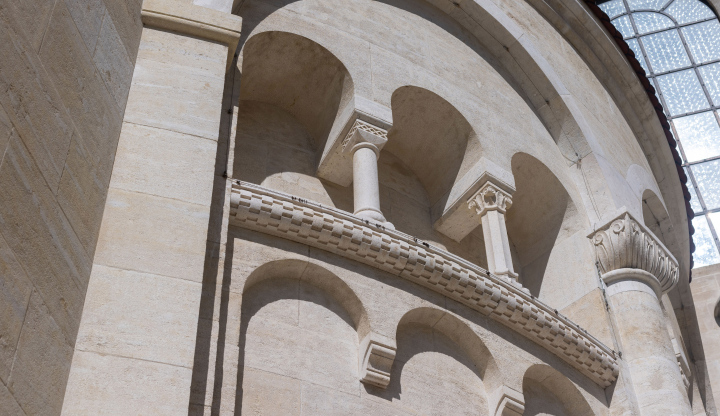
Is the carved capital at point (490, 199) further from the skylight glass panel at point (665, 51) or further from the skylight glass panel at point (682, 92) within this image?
the skylight glass panel at point (665, 51)

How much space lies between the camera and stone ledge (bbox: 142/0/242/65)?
661 centimetres

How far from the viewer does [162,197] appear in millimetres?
5582

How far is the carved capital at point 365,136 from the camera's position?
27.3ft

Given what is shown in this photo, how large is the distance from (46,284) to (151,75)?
7.64 feet

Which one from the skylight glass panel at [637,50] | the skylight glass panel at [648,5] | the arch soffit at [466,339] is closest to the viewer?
the arch soffit at [466,339]

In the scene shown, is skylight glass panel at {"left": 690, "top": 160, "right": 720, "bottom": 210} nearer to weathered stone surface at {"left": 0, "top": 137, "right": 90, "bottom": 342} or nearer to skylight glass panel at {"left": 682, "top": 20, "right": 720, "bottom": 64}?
skylight glass panel at {"left": 682, "top": 20, "right": 720, "bottom": 64}

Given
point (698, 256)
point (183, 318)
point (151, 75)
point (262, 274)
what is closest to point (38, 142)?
point (183, 318)

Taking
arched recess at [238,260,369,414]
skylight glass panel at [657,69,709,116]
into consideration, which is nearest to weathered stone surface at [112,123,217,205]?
arched recess at [238,260,369,414]

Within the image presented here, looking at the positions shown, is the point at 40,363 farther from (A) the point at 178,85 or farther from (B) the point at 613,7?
(B) the point at 613,7

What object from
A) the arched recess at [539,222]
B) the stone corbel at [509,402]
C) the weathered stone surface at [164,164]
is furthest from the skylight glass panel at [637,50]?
the weathered stone surface at [164,164]

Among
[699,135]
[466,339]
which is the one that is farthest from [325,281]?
[699,135]

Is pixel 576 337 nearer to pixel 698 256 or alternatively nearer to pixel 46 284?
pixel 46 284

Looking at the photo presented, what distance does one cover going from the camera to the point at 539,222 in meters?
10.4

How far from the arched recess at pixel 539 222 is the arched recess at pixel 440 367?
253cm
